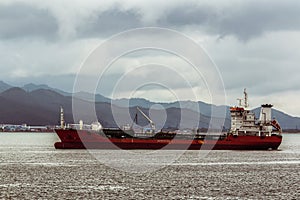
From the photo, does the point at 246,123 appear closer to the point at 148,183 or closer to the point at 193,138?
the point at 193,138

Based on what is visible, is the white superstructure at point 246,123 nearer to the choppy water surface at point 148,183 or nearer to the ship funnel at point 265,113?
the ship funnel at point 265,113

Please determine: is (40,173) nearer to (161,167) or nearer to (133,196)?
(161,167)

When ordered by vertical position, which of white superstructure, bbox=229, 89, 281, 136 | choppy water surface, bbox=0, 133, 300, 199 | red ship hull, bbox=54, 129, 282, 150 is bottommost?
choppy water surface, bbox=0, 133, 300, 199

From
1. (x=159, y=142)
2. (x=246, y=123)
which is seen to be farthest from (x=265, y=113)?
(x=159, y=142)

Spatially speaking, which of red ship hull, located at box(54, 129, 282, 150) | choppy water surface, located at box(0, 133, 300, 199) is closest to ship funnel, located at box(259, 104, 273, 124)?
red ship hull, located at box(54, 129, 282, 150)

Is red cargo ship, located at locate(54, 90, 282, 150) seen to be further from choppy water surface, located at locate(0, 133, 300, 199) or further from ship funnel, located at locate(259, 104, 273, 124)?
choppy water surface, located at locate(0, 133, 300, 199)

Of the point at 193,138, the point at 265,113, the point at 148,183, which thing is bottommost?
the point at 148,183

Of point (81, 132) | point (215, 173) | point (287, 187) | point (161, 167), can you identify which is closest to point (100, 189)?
point (287, 187)

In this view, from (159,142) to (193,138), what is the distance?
738cm

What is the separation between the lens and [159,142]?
342 ft

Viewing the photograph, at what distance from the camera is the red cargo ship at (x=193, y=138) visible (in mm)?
102000

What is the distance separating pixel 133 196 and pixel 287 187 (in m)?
14.0

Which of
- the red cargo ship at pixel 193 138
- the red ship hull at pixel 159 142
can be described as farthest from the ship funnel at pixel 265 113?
the red ship hull at pixel 159 142

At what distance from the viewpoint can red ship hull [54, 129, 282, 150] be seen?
102 metres
